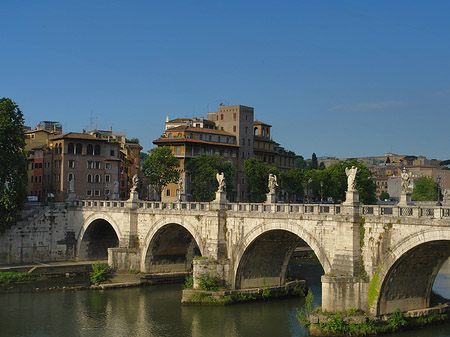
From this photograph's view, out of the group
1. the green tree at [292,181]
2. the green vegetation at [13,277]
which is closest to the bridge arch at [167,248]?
the green vegetation at [13,277]

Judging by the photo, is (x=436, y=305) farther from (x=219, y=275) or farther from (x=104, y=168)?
(x=104, y=168)

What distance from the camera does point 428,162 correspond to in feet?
628

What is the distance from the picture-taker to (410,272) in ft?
100

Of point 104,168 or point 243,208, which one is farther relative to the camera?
point 104,168

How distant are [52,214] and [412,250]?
39809mm

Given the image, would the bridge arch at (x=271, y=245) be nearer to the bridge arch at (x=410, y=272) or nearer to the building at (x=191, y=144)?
the bridge arch at (x=410, y=272)

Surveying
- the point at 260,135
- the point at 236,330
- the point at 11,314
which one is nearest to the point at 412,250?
the point at 236,330

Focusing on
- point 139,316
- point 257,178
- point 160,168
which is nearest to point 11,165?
point 160,168

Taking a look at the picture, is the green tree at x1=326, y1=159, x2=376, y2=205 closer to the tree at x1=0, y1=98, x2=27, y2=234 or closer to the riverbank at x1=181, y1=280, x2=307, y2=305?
the riverbank at x1=181, y1=280, x2=307, y2=305

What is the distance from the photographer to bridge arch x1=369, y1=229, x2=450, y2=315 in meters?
28.2

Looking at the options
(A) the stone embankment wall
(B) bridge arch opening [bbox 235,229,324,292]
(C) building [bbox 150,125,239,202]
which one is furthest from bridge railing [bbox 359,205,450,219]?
(C) building [bbox 150,125,239,202]

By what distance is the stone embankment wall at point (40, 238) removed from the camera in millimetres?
54500

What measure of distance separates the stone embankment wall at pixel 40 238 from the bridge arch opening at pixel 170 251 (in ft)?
40.9

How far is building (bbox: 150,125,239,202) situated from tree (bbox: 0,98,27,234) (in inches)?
1003
